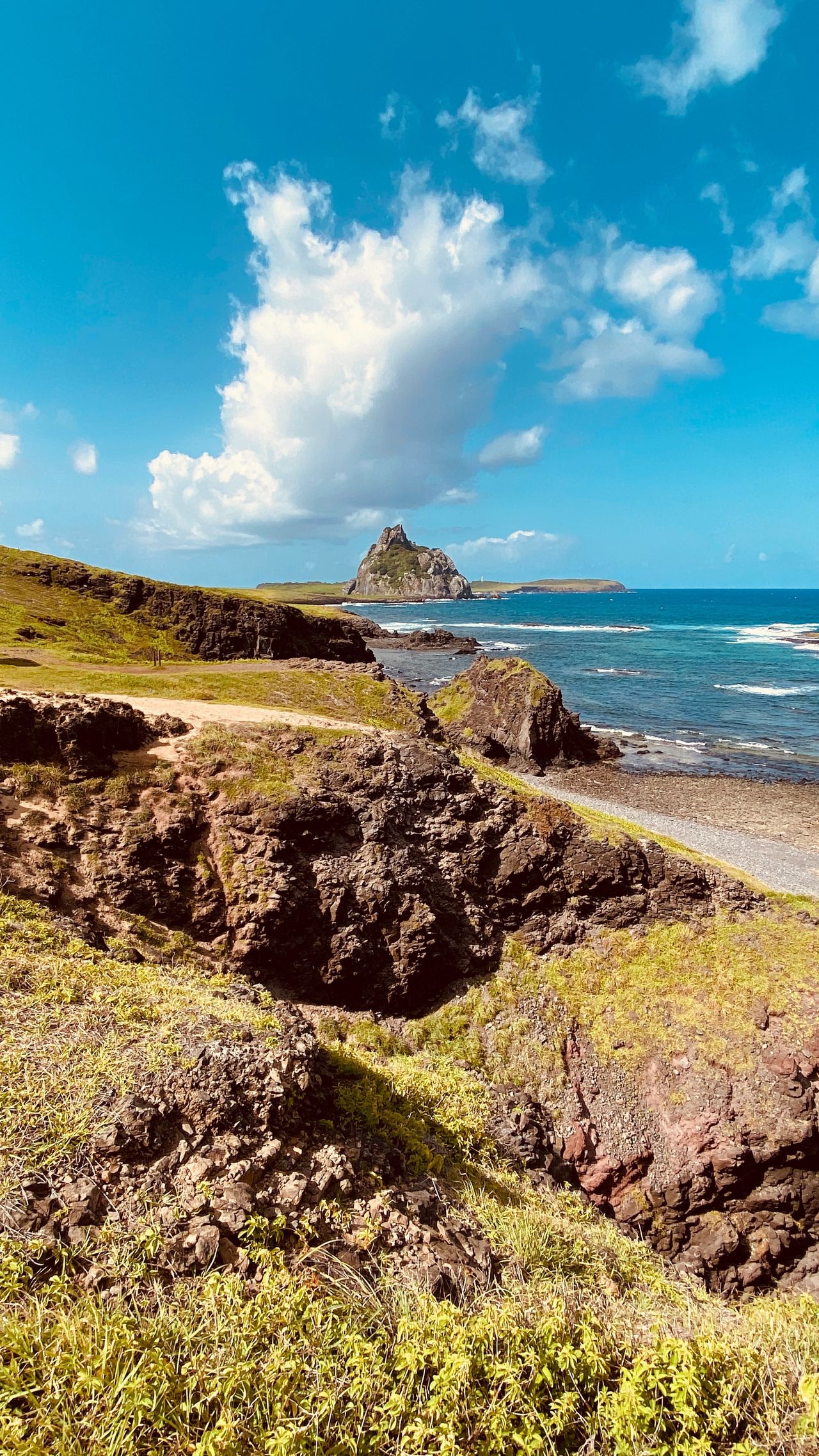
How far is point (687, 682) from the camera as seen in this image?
82.4 metres

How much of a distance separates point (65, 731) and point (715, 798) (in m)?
39.6

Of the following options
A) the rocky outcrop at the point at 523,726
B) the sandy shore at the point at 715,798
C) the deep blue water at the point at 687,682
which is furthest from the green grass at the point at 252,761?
the deep blue water at the point at 687,682

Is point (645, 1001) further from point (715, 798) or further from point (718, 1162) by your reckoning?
point (715, 798)

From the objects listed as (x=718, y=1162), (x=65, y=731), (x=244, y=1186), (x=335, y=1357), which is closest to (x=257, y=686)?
(x=65, y=731)

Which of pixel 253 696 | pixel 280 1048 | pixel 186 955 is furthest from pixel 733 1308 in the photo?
pixel 253 696

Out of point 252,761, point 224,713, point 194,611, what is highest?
point 194,611

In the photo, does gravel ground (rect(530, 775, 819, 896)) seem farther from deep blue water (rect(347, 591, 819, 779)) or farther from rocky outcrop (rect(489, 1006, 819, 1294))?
rocky outcrop (rect(489, 1006, 819, 1294))

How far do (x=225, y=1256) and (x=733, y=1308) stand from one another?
9.64 meters

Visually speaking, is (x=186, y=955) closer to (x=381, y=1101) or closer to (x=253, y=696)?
(x=381, y=1101)

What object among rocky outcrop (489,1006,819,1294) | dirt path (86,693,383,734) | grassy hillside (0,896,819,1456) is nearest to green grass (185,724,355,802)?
dirt path (86,693,383,734)

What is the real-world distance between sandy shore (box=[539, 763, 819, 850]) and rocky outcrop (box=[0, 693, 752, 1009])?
21648 millimetres

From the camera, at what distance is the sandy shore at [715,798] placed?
1441 inches

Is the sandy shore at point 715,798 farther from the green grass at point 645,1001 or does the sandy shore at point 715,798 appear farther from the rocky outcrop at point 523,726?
the green grass at point 645,1001

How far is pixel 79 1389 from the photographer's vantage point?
4344mm
